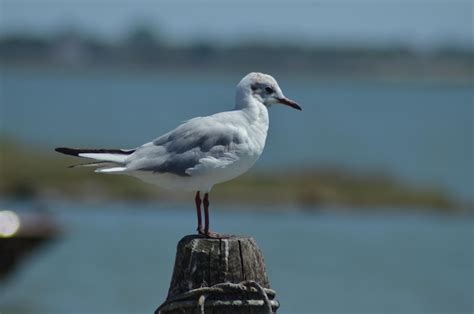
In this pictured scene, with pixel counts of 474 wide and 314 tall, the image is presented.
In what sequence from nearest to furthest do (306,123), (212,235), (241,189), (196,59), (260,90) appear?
(212,235) < (260,90) < (241,189) < (306,123) < (196,59)

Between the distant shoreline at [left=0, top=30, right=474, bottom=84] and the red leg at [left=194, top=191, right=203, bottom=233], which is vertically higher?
the distant shoreline at [left=0, top=30, right=474, bottom=84]

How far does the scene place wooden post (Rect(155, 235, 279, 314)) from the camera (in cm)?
655

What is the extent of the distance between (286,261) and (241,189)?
8485 mm

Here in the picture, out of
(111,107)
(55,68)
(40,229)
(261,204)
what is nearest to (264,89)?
(40,229)

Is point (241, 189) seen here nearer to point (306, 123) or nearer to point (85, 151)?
point (85, 151)

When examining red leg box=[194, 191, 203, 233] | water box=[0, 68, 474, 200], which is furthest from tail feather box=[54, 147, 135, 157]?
water box=[0, 68, 474, 200]

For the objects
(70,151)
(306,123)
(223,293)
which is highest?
(306,123)

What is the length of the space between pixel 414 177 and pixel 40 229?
21.7 meters

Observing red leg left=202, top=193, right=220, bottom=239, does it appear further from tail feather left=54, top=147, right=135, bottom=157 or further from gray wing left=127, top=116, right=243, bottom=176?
tail feather left=54, top=147, right=135, bottom=157

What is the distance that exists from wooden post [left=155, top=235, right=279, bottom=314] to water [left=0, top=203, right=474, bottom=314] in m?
11.6

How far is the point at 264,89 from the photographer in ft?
25.7

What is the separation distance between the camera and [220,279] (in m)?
6.57

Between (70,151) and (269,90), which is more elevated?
(269,90)

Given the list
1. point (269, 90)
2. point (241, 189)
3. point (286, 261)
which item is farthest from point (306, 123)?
point (269, 90)
